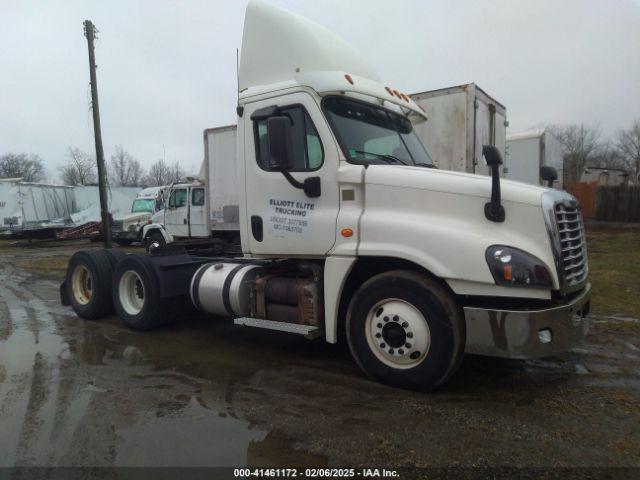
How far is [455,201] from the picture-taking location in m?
4.31

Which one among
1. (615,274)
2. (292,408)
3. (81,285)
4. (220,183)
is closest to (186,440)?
(292,408)

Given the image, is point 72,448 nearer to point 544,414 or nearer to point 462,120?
point 544,414

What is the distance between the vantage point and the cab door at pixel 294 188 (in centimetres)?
491

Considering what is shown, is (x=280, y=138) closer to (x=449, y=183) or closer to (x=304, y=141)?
(x=304, y=141)

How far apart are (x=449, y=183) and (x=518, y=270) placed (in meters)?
0.97

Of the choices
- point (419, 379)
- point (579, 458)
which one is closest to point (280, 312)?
point (419, 379)

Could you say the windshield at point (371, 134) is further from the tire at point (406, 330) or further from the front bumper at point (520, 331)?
the front bumper at point (520, 331)

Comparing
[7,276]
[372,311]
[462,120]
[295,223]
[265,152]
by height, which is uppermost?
[462,120]

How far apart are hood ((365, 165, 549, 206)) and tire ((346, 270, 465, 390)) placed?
81 cm

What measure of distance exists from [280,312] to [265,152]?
1.73 meters

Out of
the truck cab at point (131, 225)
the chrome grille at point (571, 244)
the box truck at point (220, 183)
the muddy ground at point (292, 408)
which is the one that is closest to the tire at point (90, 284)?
the box truck at point (220, 183)

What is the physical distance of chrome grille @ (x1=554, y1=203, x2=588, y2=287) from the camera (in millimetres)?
4113

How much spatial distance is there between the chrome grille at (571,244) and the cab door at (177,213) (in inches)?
475

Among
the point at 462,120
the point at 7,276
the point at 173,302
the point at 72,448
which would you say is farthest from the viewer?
the point at 7,276
